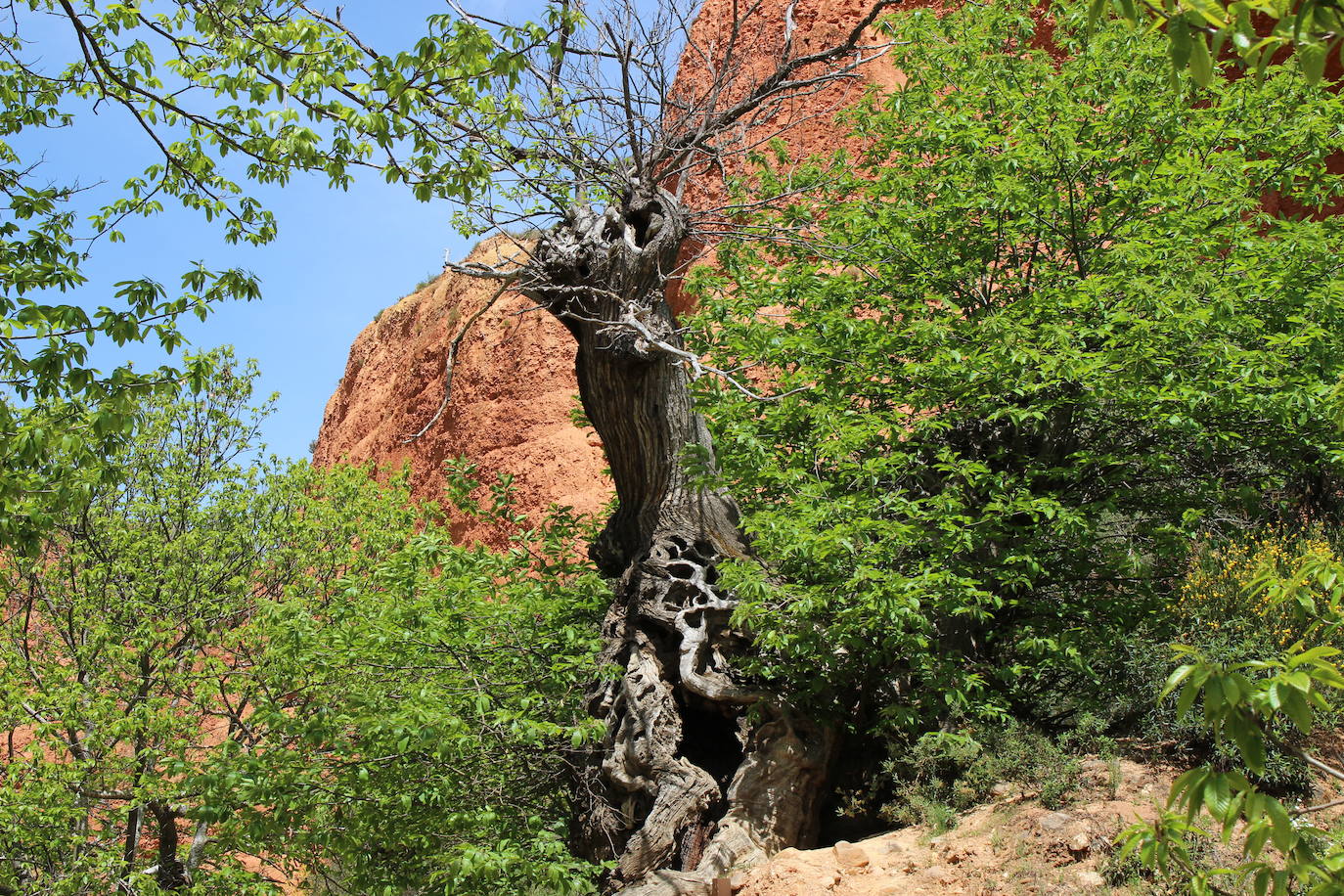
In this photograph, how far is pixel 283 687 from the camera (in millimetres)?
10555

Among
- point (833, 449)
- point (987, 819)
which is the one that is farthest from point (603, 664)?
point (987, 819)

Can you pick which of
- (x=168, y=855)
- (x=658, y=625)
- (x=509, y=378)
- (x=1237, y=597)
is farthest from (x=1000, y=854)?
(x=509, y=378)

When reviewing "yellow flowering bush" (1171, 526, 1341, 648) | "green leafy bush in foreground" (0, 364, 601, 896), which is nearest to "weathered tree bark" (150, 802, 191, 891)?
"green leafy bush in foreground" (0, 364, 601, 896)

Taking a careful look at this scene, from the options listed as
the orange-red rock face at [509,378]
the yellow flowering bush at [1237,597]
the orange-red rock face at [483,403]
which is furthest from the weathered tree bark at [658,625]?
the orange-red rock face at [483,403]

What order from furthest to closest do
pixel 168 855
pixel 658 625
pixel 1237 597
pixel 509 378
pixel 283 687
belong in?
pixel 509 378 < pixel 168 855 < pixel 283 687 < pixel 658 625 < pixel 1237 597

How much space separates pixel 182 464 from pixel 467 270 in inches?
293

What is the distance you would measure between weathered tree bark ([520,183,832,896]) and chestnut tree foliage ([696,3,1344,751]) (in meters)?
0.52

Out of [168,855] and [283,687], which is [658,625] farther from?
[168,855]

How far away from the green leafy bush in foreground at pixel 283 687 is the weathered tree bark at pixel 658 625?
42 cm

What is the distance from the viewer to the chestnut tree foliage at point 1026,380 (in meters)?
7.85

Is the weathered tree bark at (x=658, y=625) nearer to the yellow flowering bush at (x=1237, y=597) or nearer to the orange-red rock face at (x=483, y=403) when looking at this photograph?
the yellow flowering bush at (x=1237, y=597)

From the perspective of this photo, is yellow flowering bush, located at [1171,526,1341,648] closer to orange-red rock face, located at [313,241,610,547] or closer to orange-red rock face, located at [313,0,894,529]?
orange-red rock face, located at [313,0,894,529]

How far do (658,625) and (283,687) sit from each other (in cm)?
438

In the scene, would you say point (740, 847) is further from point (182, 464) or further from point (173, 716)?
point (182, 464)
